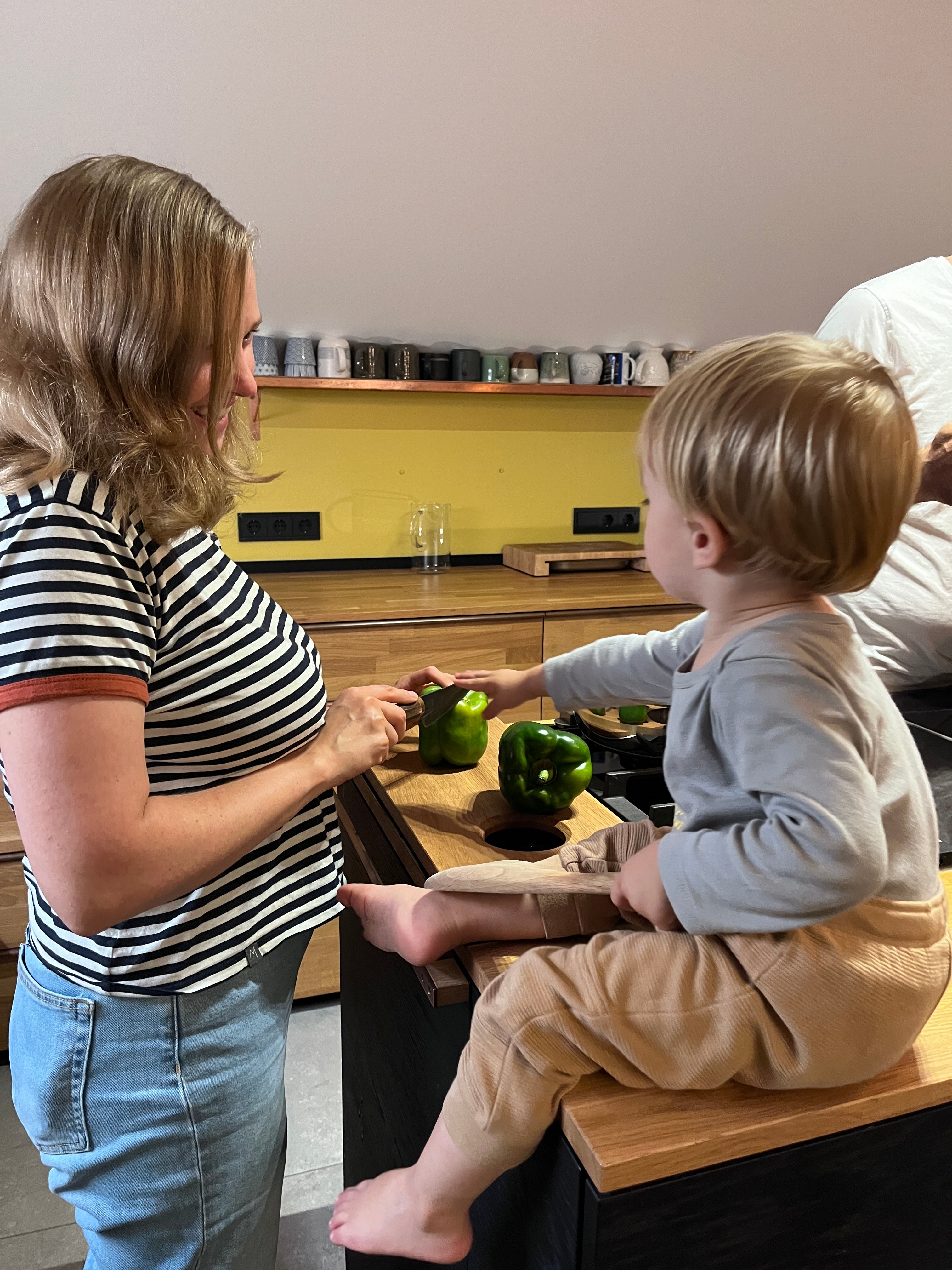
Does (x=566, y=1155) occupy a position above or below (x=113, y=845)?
below

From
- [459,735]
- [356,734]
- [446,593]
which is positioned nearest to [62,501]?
[356,734]


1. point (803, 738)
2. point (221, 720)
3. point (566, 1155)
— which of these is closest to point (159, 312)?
point (221, 720)

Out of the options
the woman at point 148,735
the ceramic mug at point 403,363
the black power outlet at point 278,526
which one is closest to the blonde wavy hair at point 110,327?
the woman at point 148,735

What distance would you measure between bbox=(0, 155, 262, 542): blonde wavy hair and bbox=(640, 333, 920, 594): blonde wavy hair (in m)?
0.42

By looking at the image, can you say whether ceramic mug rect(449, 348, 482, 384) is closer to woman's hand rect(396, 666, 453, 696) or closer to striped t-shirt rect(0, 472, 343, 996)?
woman's hand rect(396, 666, 453, 696)

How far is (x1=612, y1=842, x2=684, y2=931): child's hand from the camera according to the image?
750 mm

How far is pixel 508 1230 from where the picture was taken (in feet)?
2.75

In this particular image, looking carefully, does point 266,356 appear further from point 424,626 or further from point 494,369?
point 424,626

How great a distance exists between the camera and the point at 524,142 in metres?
2.70

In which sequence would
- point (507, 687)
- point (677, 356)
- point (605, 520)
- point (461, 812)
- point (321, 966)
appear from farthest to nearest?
point (605, 520) → point (677, 356) → point (321, 966) → point (507, 687) → point (461, 812)

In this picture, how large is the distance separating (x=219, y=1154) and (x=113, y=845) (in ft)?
1.33

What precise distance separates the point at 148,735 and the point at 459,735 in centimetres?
47

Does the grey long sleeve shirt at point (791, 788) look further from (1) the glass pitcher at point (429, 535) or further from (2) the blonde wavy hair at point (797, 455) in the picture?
(1) the glass pitcher at point (429, 535)

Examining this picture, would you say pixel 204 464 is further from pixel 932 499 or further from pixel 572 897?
pixel 932 499
